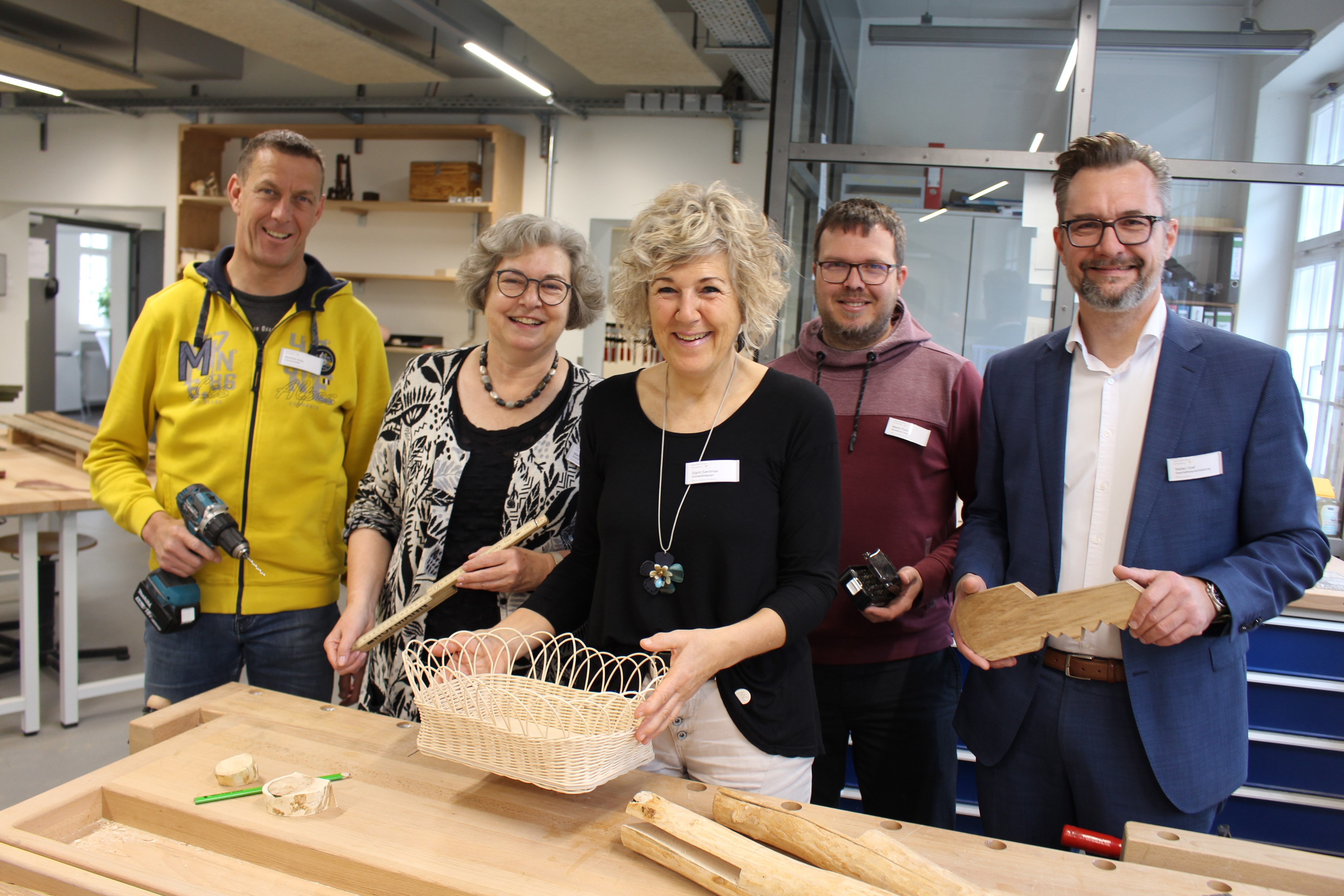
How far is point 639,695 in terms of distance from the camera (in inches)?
50.5

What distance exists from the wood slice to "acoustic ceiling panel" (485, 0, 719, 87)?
187 inches

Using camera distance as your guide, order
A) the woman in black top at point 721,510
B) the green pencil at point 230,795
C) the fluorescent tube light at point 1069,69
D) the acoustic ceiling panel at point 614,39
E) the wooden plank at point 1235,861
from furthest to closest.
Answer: the acoustic ceiling panel at point 614,39
the fluorescent tube light at point 1069,69
the woman in black top at point 721,510
the green pencil at point 230,795
the wooden plank at point 1235,861

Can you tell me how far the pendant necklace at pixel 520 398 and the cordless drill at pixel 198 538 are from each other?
65 cm

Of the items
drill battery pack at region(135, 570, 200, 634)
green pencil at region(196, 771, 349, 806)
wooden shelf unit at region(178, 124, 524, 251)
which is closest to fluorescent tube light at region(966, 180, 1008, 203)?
drill battery pack at region(135, 570, 200, 634)

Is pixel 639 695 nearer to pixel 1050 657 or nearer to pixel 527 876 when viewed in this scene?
pixel 527 876

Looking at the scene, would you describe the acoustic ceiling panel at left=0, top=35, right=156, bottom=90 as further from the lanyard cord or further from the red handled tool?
the red handled tool

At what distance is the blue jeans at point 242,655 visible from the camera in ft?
6.84

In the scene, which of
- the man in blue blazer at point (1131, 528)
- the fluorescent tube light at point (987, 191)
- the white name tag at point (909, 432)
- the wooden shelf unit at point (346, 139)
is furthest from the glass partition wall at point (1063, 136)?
the wooden shelf unit at point (346, 139)

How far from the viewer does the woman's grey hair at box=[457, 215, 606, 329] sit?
1932 mm

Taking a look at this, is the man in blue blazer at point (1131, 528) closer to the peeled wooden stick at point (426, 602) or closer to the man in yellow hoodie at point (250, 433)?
the peeled wooden stick at point (426, 602)

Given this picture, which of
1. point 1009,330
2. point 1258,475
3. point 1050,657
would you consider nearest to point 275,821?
point 1050,657

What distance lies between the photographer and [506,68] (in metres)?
6.07

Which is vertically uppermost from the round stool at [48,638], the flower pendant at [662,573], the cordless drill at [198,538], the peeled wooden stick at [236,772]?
the flower pendant at [662,573]

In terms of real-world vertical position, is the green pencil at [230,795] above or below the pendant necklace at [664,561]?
below
